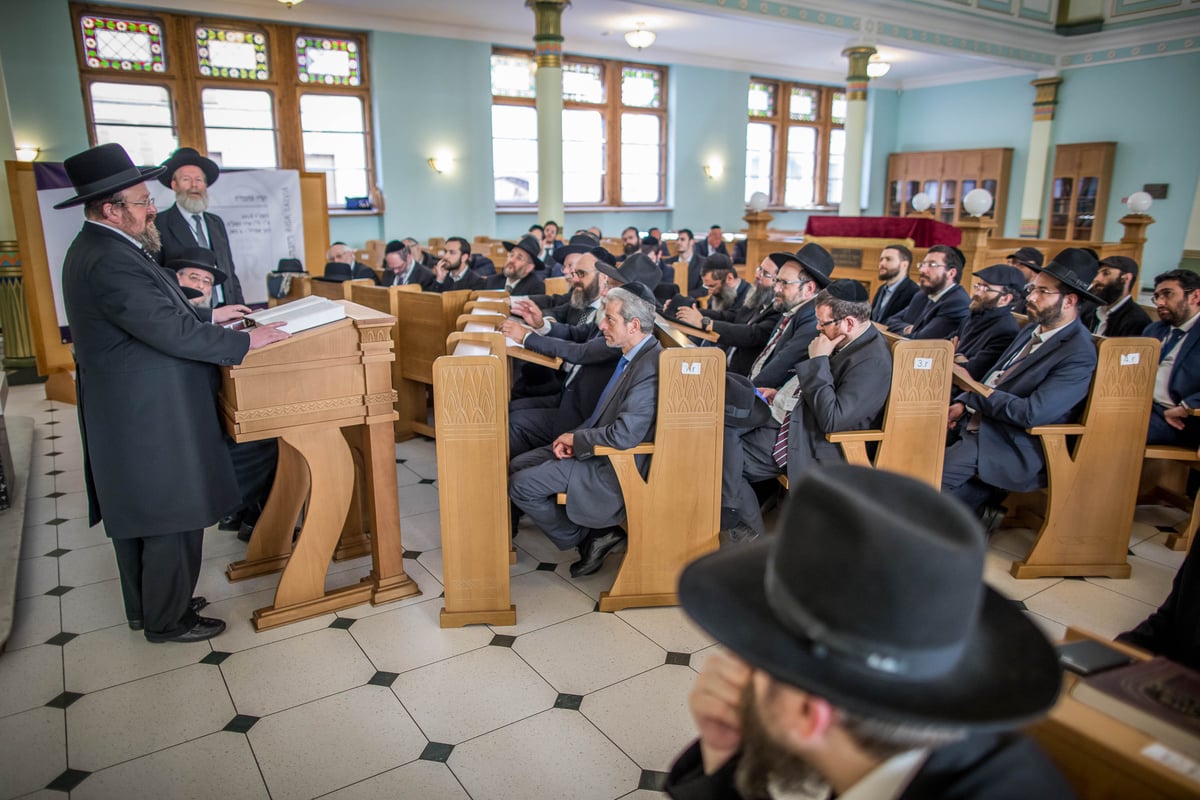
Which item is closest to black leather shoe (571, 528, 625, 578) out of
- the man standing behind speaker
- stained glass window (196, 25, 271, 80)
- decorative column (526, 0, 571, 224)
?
the man standing behind speaker

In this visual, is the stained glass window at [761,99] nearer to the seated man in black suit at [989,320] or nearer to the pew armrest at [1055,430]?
the seated man in black suit at [989,320]

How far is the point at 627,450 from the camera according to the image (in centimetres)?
300

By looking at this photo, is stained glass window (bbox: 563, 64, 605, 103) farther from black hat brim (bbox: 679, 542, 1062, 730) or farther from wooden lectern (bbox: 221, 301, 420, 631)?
black hat brim (bbox: 679, 542, 1062, 730)

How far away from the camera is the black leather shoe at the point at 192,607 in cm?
299

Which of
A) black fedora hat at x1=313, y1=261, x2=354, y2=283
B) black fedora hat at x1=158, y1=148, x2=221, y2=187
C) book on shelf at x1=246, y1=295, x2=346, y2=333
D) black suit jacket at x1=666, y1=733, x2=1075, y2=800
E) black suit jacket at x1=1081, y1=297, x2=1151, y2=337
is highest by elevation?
black fedora hat at x1=158, y1=148, x2=221, y2=187

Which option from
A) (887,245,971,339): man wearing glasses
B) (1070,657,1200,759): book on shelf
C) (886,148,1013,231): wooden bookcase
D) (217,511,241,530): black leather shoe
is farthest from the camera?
(886,148,1013,231): wooden bookcase

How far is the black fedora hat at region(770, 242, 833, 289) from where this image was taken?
400 cm

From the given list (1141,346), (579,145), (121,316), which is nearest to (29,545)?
(121,316)

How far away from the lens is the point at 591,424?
3318 mm

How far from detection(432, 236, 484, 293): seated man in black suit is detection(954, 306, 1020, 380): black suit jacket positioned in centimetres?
374

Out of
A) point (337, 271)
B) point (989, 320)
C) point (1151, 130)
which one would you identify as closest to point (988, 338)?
point (989, 320)

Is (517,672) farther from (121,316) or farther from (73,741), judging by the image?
(121,316)

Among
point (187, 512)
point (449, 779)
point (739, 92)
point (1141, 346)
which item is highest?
point (739, 92)

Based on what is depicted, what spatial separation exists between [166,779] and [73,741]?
1.35ft
